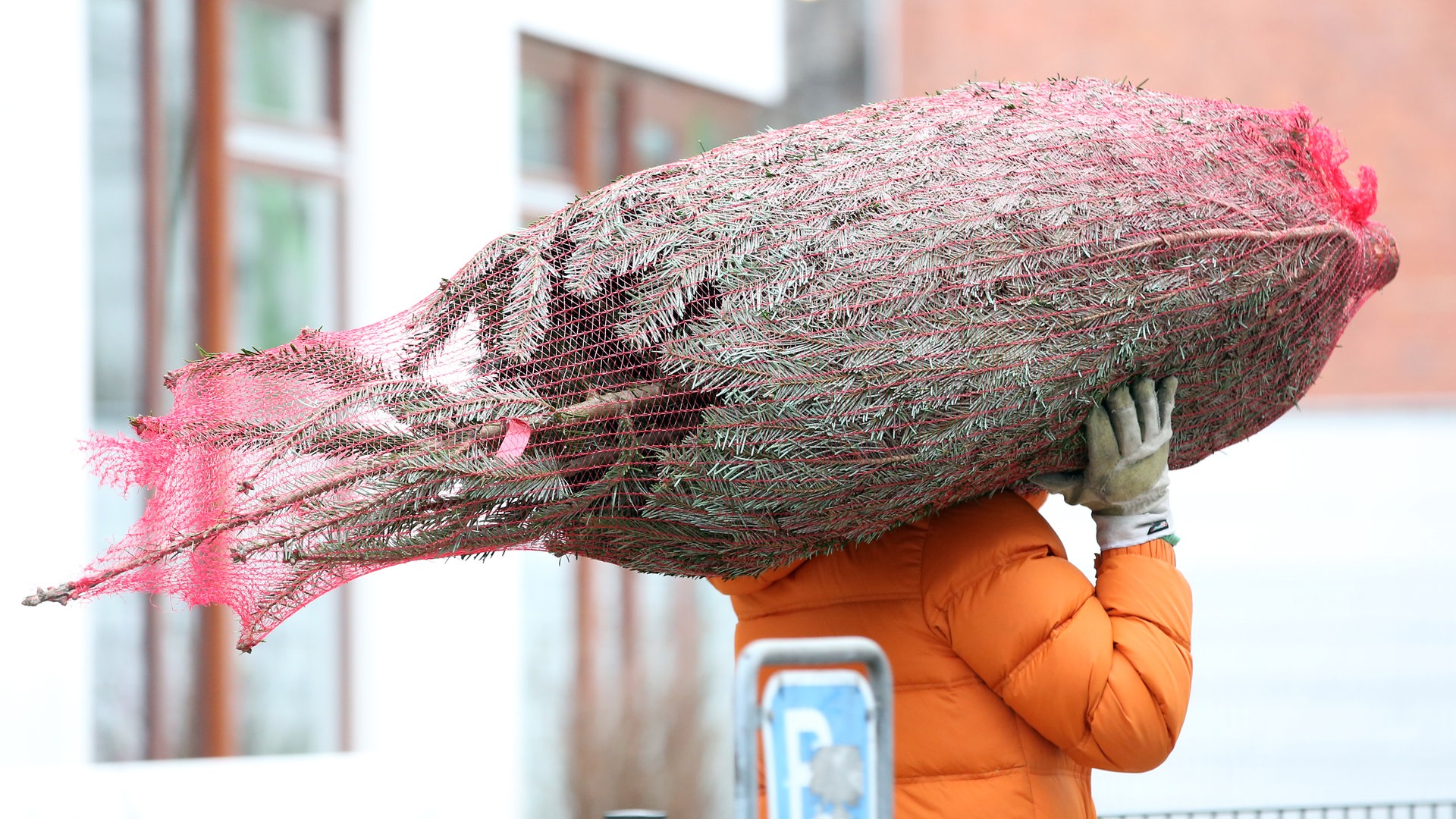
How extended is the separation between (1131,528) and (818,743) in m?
0.68

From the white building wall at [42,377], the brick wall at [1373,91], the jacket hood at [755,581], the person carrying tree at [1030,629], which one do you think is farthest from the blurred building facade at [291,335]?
the brick wall at [1373,91]

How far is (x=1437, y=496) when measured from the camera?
768 centimetres

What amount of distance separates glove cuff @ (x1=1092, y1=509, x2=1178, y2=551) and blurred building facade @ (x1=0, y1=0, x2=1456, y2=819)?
2.70m

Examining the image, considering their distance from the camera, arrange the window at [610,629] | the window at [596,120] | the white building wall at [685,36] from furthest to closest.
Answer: the window at [596,120]
the white building wall at [685,36]
the window at [610,629]

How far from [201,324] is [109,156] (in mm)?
618

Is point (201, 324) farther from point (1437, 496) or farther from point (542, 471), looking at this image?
point (1437, 496)

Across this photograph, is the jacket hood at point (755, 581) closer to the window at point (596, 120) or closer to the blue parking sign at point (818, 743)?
the blue parking sign at point (818, 743)

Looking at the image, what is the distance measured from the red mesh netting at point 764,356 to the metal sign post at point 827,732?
0.36m

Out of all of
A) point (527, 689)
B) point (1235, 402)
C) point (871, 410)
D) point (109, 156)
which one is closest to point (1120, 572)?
point (1235, 402)

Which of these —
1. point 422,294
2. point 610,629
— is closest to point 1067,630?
point 422,294

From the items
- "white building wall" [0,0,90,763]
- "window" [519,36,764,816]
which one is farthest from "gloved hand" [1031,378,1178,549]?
"window" [519,36,764,816]

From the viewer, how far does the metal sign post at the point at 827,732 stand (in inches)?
52.3

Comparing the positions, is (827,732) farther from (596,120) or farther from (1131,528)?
(596,120)

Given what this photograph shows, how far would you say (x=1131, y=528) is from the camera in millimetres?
1853
